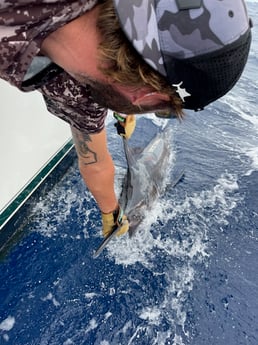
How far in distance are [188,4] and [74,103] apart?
1.96ft

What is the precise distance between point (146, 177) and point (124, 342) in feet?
3.17

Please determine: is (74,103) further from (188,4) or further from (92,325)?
(92,325)

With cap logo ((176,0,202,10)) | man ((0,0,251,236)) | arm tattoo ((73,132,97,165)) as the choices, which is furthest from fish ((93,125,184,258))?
cap logo ((176,0,202,10))

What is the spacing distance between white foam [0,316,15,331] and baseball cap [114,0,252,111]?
4.64 feet

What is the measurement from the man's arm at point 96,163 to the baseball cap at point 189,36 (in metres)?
→ 0.75

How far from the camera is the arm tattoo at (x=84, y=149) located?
163cm

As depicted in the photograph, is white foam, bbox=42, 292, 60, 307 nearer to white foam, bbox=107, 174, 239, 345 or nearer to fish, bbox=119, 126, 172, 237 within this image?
white foam, bbox=107, 174, 239, 345

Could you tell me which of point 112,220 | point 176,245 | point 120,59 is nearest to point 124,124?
point 112,220

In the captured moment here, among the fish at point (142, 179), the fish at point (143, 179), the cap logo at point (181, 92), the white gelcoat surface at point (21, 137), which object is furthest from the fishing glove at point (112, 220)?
the cap logo at point (181, 92)

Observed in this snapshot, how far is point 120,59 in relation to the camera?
0.87 meters

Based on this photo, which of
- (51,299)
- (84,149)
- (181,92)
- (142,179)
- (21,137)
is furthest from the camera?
(142,179)

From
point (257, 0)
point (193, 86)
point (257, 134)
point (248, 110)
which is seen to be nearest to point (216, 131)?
point (257, 134)

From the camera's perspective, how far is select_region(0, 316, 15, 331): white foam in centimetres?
181

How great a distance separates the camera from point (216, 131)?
3254mm
